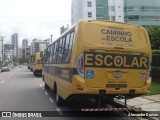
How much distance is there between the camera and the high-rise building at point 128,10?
81.6m

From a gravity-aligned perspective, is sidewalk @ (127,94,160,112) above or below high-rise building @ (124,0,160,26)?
below

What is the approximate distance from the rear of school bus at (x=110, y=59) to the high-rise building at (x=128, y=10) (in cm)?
7219

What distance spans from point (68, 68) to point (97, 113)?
6.32 feet

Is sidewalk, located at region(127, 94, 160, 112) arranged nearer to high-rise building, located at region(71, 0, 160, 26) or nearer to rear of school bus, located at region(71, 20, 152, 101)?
rear of school bus, located at region(71, 20, 152, 101)

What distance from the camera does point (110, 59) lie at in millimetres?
9945

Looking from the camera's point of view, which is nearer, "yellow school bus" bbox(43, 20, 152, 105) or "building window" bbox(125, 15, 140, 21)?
"yellow school bus" bbox(43, 20, 152, 105)

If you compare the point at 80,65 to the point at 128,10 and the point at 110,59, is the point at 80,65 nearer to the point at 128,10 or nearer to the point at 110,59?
the point at 110,59

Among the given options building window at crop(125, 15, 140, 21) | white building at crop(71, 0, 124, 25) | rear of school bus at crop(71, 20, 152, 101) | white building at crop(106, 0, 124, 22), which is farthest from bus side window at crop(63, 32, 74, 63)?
white building at crop(106, 0, 124, 22)

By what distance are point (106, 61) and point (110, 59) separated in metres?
0.15

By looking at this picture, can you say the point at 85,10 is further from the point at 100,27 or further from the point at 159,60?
the point at 100,27

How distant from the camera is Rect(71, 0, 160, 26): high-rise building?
268ft

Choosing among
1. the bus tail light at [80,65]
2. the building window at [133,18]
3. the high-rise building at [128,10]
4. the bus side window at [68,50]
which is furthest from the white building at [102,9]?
the bus tail light at [80,65]

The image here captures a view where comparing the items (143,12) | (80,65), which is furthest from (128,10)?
(80,65)

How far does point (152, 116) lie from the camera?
Answer: 977 centimetres
